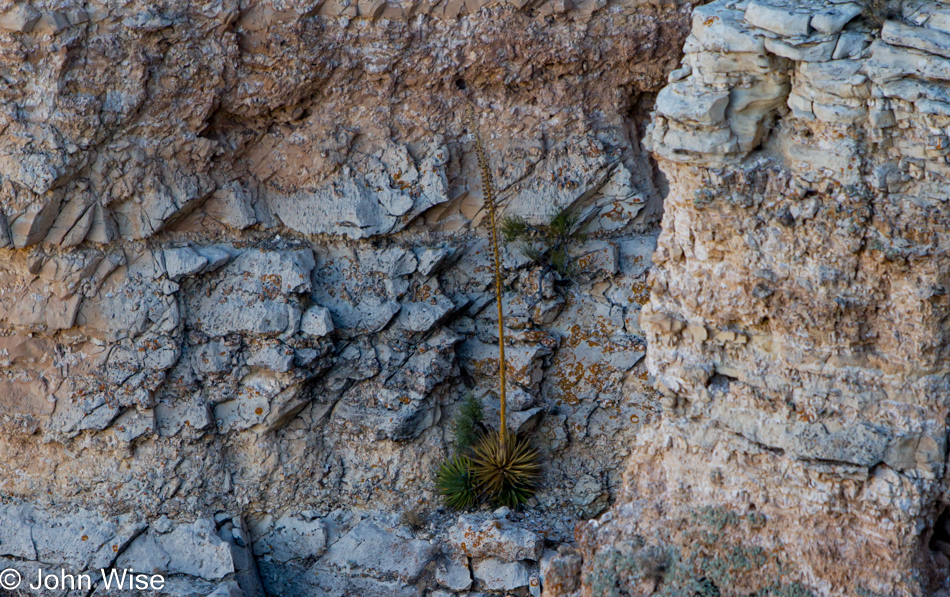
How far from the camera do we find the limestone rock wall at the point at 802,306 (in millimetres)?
5555

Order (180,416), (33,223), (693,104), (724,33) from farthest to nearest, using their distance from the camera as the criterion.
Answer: (180,416)
(33,223)
(693,104)
(724,33)

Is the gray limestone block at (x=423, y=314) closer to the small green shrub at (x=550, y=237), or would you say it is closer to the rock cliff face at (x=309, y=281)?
the rock cliff face at (x=309, y=281)

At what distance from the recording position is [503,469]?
913 cm

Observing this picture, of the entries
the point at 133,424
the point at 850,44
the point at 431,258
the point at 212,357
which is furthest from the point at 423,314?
the point at 850,44

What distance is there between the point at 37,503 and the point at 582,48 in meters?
6.65

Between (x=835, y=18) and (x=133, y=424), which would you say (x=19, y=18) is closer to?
(x=133, y=424)

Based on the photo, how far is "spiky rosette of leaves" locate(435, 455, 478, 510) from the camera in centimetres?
917

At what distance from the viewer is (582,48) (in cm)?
912

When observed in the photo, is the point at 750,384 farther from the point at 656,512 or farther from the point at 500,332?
the point at 500,332

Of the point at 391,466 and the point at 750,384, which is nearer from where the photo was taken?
the point at 750,384

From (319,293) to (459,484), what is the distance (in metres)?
2.25

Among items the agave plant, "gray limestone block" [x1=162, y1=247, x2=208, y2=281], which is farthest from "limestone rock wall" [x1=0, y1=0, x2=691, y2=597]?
the agave plant

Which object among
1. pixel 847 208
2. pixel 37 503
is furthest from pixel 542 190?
pixel 37 503

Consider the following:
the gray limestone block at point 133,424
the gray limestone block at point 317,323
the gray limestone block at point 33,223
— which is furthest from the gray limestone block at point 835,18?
the gray limestone block at point 133,424
